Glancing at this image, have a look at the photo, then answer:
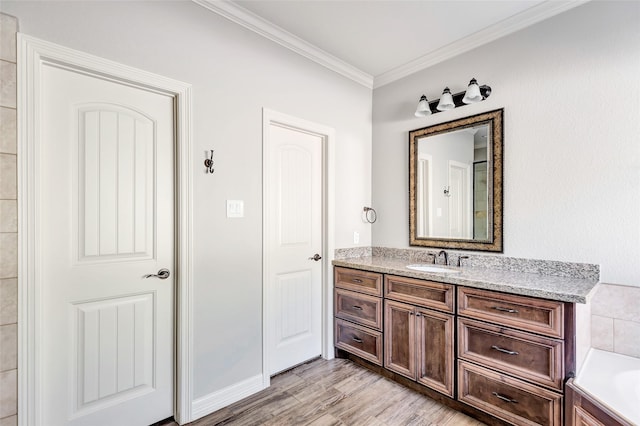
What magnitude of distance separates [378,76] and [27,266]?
9.80ft

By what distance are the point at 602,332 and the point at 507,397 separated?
28.9 inches

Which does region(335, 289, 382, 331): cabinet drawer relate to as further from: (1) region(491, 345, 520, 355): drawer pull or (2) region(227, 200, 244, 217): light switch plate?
(2) region(227, 200, 244, 217): light switch plate

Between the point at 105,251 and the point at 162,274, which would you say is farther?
the point at 162,274

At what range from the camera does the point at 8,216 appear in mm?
1373

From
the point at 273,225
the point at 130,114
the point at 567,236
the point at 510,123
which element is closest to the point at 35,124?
the point at 130,114

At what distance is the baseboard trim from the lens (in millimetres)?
1907

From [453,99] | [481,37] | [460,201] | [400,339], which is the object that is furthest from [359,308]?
[481,37]

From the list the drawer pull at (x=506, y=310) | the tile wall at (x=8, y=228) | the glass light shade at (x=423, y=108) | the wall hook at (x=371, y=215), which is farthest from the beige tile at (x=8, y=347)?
the glass light shade at (x=423, y=108)

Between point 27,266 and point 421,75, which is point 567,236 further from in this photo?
point 27,266

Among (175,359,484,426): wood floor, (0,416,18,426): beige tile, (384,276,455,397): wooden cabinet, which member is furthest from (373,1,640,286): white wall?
(0,416,18,426): beige tile

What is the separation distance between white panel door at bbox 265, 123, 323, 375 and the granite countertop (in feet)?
1.94

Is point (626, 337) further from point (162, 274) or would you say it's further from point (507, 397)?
point (162, 274)

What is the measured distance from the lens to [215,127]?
2.01m

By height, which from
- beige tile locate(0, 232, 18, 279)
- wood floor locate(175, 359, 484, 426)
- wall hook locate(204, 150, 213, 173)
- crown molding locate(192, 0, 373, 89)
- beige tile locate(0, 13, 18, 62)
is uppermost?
crown molding locate(192, 0, 373, 89)
